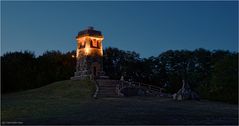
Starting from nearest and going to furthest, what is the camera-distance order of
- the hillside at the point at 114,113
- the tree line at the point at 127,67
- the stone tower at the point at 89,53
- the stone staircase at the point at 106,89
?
the hillside at the point at 114,113
the stone staircase at the point at 106,89
the tree line at the point at 127,67
the stone tower at the point at 89,53

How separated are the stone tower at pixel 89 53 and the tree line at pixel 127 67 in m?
8.25

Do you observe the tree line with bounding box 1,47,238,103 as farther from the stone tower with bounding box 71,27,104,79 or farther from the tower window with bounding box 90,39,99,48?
the tower window with bounding box 90,39,99,48

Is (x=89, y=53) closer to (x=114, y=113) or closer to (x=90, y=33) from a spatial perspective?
(x=90, y=33)

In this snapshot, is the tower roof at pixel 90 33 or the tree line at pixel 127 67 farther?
the tower roof at pixel 90 33

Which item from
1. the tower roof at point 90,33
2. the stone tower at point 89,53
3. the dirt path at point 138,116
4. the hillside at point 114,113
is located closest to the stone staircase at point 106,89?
the hillside at point 114,113

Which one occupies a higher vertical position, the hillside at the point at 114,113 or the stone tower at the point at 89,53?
the stone tower at the point at 89,53

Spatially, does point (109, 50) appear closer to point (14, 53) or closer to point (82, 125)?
point (14, 53)

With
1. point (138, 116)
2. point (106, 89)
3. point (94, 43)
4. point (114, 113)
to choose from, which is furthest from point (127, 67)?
point (138, 116)

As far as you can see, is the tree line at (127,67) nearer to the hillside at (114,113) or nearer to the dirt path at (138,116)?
the hillside at (114,113)

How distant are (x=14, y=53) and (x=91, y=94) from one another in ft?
109

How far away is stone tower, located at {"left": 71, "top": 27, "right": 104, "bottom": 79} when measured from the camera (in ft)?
205

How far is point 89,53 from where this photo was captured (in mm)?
62906

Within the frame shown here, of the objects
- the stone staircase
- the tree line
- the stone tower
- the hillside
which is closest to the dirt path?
the hillside

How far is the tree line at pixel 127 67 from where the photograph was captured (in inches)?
2427
